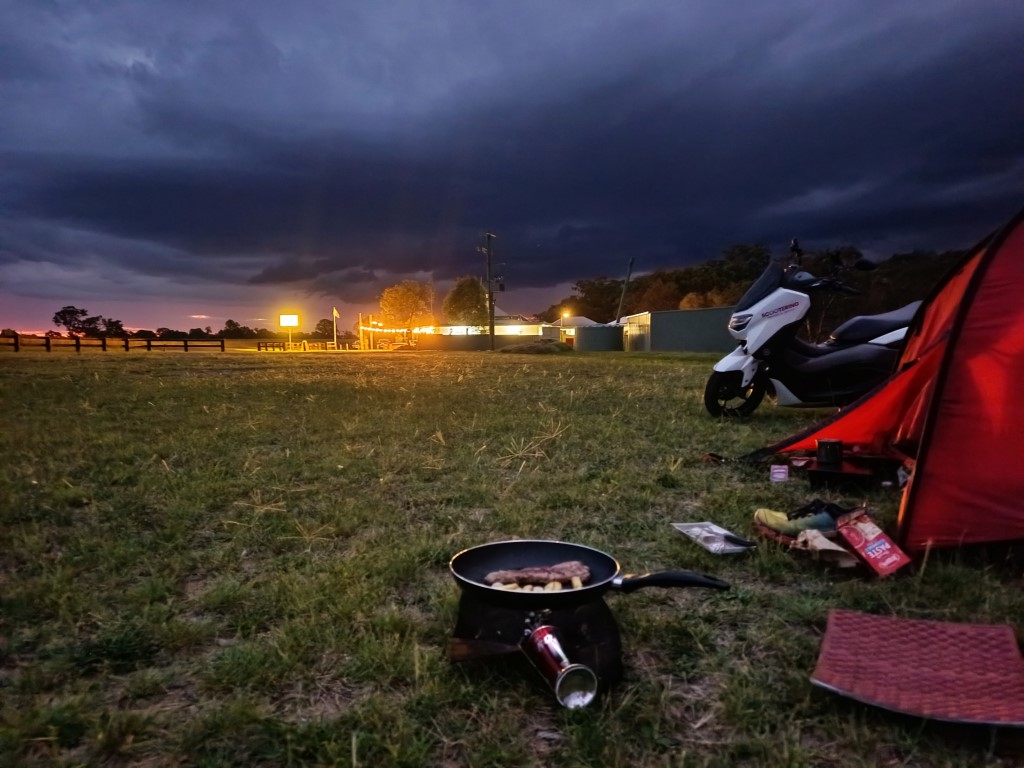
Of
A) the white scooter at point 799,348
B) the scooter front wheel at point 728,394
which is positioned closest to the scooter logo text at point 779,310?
the white scooter at point 799,348

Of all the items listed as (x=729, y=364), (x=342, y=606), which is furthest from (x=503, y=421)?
(x=342, y=606)

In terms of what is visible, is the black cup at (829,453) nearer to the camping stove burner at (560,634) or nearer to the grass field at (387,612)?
the grass field at (387,612)

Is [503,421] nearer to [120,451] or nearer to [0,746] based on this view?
[120,451]

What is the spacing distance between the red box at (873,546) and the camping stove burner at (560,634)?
1.30 metres

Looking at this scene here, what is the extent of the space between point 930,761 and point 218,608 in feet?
7.26

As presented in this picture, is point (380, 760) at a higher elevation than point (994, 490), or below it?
below

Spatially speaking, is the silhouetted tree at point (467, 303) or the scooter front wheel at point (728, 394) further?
the silhouetted tree at point (467, 303)

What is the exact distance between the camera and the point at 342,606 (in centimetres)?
226

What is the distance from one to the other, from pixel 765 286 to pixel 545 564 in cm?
489

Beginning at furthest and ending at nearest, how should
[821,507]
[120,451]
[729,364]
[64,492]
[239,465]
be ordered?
[729,364], [120,451], [239,465], [64,492], [821,507]

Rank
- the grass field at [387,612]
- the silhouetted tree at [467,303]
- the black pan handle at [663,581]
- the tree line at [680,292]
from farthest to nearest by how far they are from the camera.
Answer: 1. the silhouetted tree at [467,303]
2. the tree line at [680,292]
3. the black pan handle at [663,581]
4. the grass field at [387,612]

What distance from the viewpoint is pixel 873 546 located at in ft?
8.28

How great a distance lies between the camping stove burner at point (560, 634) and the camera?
171cm

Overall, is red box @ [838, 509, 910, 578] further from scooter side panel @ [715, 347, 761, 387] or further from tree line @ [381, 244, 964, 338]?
tree line @ [381, 244, 964, 338]
